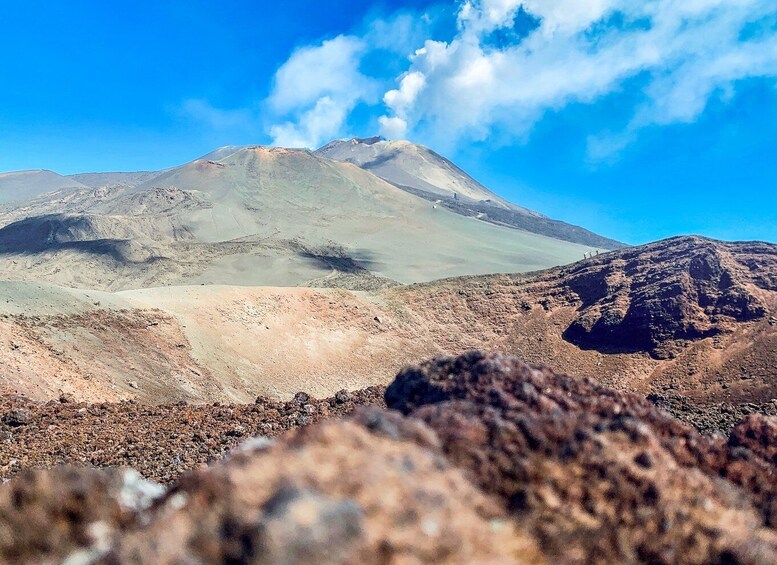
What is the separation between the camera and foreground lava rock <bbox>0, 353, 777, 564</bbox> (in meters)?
1.79

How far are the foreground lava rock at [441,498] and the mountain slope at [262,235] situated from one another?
42122mm

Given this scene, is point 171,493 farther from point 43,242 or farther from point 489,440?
point 43,242

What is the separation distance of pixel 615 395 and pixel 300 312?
2314 centimetres

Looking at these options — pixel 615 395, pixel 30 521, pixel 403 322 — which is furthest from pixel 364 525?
pixel 403 322

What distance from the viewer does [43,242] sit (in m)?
57.1

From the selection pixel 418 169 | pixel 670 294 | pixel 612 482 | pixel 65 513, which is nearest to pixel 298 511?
pixel 65 513

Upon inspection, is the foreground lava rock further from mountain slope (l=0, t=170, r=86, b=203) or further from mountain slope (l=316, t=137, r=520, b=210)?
mountain slope (l=0, t=170, r=86, b=203)

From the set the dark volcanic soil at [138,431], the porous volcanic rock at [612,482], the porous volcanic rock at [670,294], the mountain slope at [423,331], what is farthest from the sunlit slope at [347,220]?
the porous volcanic rock at [612,482]

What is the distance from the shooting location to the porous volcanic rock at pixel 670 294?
2412 centimetres

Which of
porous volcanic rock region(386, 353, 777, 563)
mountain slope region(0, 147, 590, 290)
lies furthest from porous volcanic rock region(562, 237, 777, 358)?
porous volcanic rock region(386, 353, 777, 563)

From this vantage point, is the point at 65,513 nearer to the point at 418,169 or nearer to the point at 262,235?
the point at 262,235

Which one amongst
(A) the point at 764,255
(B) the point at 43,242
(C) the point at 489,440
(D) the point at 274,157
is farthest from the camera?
(D) the point at 274,157

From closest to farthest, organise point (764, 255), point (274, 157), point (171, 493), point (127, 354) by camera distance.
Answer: point (171, 493) → point (127, 354) → point (764, 255) → point (274, 157)

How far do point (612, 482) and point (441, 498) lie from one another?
0.99 meters
